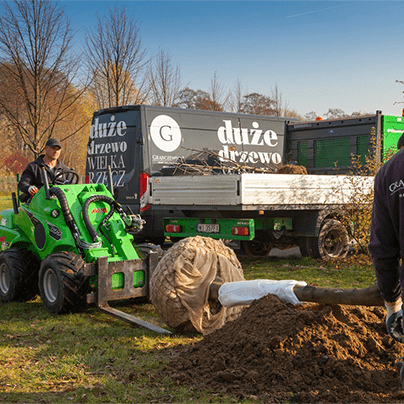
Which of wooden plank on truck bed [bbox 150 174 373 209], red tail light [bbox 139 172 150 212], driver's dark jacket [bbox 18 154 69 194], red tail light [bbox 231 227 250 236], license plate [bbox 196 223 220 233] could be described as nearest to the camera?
driver's dark jacket [bbox 18 154 69 194]

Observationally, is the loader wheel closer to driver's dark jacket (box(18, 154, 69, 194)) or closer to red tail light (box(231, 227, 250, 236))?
driver's dark jacket (box(18, 154, 69, 194))

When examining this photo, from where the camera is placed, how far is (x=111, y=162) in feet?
34.0

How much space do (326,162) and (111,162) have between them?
4761 mm

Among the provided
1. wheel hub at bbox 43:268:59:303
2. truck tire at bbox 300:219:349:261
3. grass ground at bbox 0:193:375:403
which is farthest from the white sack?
truck tire at bbox 300:219:349:261

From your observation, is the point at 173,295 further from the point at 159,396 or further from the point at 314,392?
the point at 314,392

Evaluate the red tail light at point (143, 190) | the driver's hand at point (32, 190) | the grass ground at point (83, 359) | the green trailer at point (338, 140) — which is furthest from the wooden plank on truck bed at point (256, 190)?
the driver's hand at point (32, 190)

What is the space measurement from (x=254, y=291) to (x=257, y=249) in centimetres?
628

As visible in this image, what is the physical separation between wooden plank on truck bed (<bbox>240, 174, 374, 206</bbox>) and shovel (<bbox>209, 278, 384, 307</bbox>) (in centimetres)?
324

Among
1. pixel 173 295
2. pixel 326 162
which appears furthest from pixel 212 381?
pixel 326 162

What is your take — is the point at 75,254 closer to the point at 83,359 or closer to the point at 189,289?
the point at 189,289

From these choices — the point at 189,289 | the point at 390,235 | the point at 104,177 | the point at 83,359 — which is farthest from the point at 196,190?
the point at 390,235

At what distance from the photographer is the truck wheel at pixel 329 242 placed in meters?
9.41

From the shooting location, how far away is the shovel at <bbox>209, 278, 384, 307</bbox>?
12.5 feet

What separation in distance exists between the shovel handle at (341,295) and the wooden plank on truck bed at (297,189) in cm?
404
